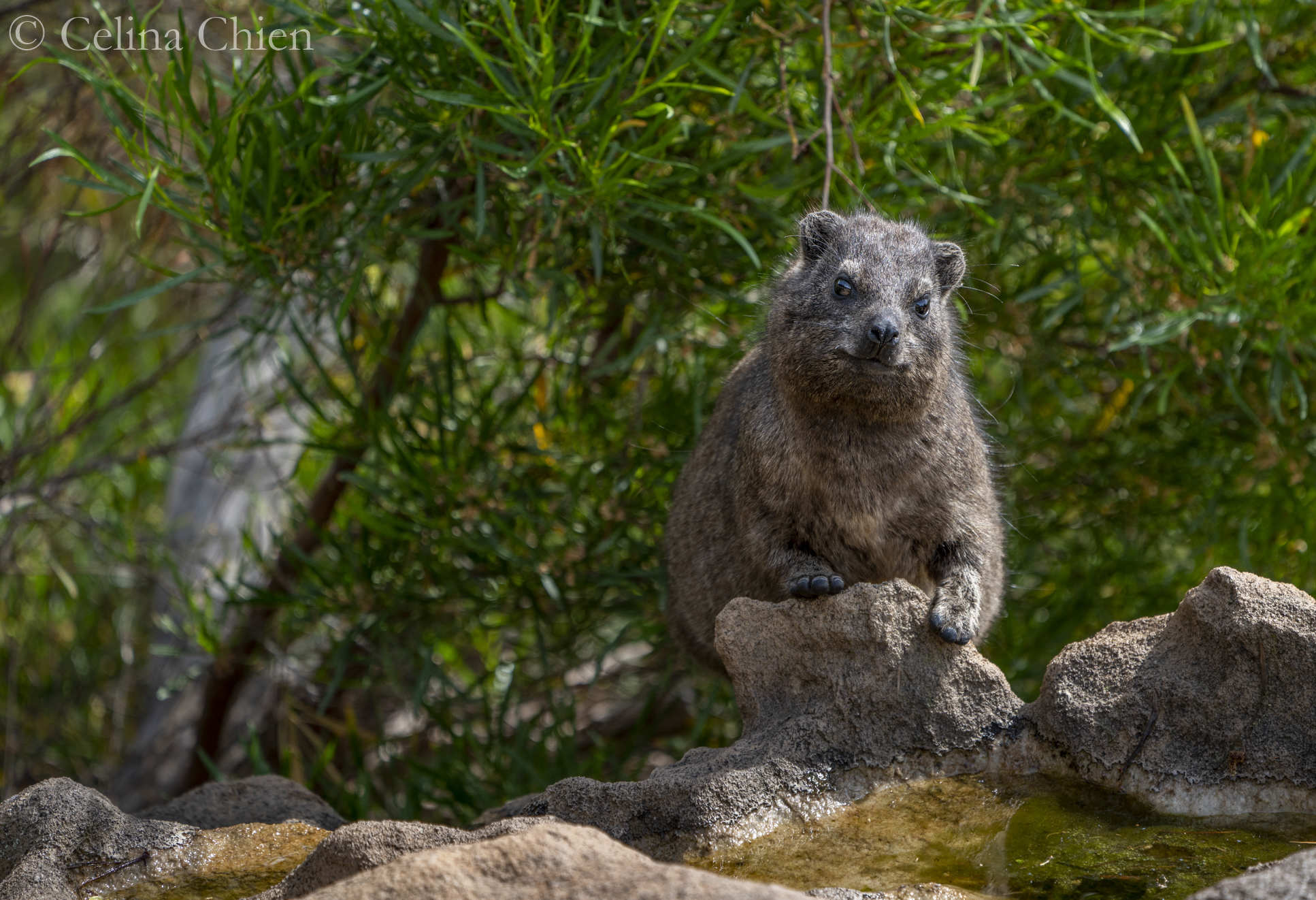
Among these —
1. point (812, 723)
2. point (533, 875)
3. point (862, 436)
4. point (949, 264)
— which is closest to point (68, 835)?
point (533, 875)

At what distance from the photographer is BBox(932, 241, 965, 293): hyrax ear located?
175 inches

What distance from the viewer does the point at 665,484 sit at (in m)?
5.96

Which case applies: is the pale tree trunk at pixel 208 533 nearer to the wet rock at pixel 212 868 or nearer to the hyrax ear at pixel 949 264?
the wet rock at pixel 212 868

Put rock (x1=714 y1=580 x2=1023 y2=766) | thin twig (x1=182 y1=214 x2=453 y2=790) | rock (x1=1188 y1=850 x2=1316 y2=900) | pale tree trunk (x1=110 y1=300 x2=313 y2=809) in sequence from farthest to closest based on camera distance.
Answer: pale tree trunk (x1=110 y1=300 x2=313 y2=809), thin twig (x1=182 y1=214 x2=453 y2=790), rock (x1=714 y1=580 x2=1023 y2=766), rock (x1=1188 y1=850 x2=1316 y2=900)

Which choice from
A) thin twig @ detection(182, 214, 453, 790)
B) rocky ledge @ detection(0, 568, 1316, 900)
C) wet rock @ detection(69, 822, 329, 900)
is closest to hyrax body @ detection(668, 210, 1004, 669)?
rocky ledge @ detection(0, 568, 1316, 900)

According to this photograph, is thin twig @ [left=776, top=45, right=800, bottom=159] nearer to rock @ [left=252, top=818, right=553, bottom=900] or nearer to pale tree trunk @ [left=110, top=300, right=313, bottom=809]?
rock @ [left=252, top=818, right=553, bottom=900]

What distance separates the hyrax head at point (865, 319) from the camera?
406 cm

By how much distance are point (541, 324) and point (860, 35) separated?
2229 millimetres

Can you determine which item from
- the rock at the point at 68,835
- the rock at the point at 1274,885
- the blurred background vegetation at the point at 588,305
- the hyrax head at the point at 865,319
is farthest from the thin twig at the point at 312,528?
the rock at the point at 1274,885

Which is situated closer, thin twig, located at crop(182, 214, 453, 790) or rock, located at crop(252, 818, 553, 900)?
rock, located at crop(252, 818, 553, 900)

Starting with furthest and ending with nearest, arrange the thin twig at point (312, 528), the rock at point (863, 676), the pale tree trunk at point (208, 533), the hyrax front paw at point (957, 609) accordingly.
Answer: the pale tree trunk at point (208, 533) < the thin twig at point (312, 528) < the hyrax front paw at point (957, 609) < the rock at point (863, 676)

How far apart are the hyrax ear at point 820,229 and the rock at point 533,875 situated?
2417 mm

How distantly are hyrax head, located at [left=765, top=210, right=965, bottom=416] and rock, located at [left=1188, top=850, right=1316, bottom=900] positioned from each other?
76.6 inches

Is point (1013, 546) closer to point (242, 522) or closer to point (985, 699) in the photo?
point (985, 699)
